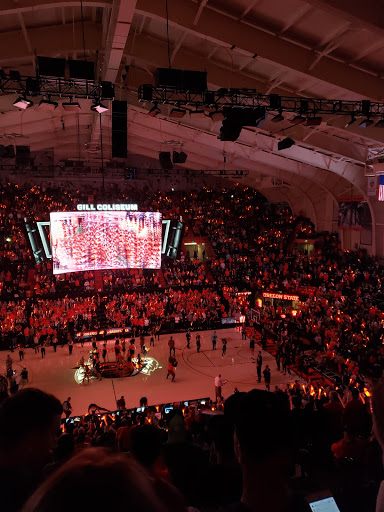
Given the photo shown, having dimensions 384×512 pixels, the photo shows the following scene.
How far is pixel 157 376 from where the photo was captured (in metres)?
16.6

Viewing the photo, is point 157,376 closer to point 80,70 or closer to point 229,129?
point 229,129

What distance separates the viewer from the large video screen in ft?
71.9

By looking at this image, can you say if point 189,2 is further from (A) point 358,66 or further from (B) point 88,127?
(B) point 88,127

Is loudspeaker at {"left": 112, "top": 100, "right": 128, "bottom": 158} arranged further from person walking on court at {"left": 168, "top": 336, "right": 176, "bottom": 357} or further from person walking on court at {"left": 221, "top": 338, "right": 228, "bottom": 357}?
person walking on court at {"left": 221, "top": 338, "right": 228, "bottom": 357}

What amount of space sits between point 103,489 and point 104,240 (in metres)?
22.4

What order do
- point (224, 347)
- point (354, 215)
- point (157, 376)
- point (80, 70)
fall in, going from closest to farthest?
point (80, 70)
point (157, 376)
point (224, 347)
point (354, 215)

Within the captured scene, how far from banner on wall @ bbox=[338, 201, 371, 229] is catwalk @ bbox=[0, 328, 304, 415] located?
1134cm

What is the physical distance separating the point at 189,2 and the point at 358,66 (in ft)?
18.3

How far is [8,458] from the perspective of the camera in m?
1.94

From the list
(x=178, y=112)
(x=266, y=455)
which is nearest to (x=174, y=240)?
(x=178, y=112)

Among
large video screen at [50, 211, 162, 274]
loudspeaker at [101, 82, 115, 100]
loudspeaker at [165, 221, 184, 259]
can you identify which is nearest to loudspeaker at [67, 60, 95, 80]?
loudspeaker at [101, 82, 115, 100]

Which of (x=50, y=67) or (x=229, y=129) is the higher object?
(x=50, y=67)

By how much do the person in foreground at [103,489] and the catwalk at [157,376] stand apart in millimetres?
14036

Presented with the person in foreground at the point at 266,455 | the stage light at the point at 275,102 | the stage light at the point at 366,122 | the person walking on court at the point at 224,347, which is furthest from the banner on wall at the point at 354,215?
the person in foreground at the point at 266,455
